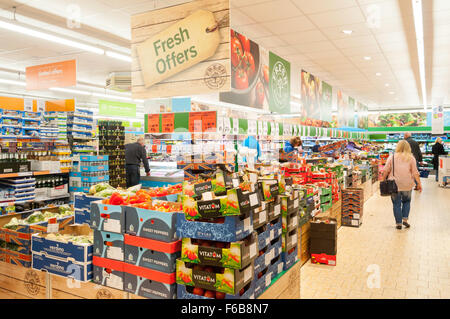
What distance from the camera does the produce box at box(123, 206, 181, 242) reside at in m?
2.14

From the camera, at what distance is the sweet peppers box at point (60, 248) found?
7.87 feet

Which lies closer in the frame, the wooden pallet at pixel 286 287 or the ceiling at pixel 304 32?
the wooden pallet at pixel 286 287

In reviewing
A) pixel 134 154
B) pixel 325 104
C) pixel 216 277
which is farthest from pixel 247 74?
pixel 325 104

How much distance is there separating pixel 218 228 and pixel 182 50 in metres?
2.15

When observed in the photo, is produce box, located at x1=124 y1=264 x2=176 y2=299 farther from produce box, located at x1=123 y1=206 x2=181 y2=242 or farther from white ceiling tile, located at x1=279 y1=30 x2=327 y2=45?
white ceiling tile, located at x1=279 y1=30 x2=327 y2=45

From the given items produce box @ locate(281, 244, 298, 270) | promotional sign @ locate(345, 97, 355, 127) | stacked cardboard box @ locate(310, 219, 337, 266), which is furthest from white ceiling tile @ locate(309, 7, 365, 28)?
promotional sign @ locate(345, 97, 355, 127)

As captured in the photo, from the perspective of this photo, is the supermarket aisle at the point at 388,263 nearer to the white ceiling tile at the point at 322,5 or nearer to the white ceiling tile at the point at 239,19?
the white ceiling tile at the point at 322,5

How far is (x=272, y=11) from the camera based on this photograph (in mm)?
5648

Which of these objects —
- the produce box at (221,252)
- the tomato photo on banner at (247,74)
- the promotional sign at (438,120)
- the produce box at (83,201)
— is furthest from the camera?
the promotional sign at (438,120)

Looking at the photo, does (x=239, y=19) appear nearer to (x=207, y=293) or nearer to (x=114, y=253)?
(x=114, y=253)

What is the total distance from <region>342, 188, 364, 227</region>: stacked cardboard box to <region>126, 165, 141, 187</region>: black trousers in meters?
4.87

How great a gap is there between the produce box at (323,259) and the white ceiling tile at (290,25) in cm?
400

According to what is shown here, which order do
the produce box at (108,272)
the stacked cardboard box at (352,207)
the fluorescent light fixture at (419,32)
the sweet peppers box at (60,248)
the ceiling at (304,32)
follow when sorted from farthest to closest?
the stacked cardboard box at (352,207), the ceiling at (304,32), the fluorescent light fixture at (419,32), the sweet peppers box at (60,248), the produce box at (108,272)

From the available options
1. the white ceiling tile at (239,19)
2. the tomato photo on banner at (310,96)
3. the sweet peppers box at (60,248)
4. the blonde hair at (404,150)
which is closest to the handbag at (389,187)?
the blonde hair at (404,150)
